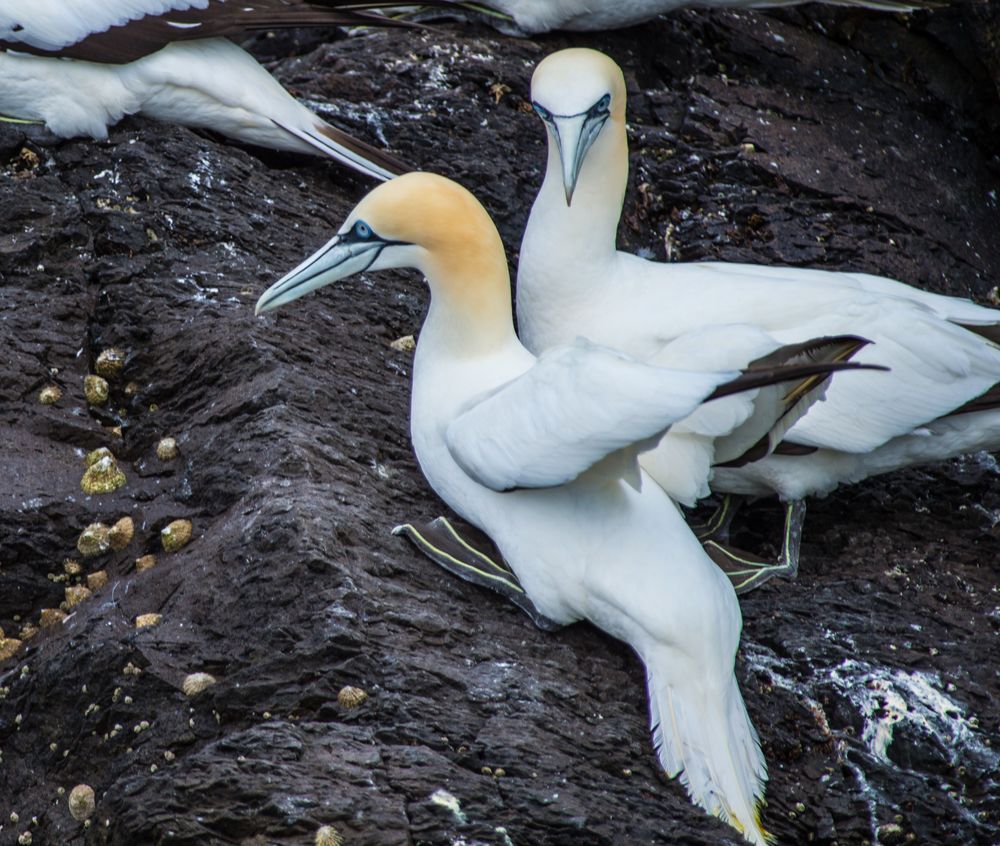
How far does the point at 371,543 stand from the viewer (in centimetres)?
407

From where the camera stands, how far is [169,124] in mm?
6016

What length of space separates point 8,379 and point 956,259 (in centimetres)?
377

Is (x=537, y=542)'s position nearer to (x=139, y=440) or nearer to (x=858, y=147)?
(x=139, y=440)

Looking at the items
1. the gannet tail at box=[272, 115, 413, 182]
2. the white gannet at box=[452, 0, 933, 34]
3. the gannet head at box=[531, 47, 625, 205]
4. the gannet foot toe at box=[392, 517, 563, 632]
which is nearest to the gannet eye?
the gannet head at box=[531, 47, 625, 205]

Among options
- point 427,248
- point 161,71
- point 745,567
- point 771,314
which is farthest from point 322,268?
point 161,71

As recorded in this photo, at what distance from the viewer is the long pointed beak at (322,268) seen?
4.40 metres

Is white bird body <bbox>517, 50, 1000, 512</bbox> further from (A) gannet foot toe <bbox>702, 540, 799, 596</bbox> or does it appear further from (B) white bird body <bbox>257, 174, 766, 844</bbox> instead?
(B) white bird body <bbox>257, 174, 766, 844</bbox>

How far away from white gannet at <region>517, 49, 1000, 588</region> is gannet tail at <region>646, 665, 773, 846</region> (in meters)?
0.98

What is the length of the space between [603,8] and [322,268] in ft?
9.93

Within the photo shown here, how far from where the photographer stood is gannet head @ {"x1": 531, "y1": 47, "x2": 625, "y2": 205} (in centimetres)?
504

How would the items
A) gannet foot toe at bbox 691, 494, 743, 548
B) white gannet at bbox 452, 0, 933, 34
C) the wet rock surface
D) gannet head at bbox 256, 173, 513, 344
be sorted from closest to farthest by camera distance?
the wet rock surface
gannet head at bbox 256, 173, 513, 344
gannet foot toe at bbox 691, 494, 743, 548
white gannet at bbox 452, 0, 933, 34

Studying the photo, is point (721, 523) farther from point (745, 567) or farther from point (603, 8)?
point (603, 8)

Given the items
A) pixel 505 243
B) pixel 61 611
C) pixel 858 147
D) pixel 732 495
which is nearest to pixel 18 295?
pixel 61 611

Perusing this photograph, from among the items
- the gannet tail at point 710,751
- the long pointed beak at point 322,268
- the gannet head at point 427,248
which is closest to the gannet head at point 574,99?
the gannet head at point 427,248
